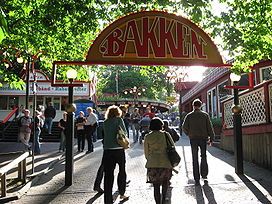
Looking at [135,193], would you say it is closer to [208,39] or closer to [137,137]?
[208,39]

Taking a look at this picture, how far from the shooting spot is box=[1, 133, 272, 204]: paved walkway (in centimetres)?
630

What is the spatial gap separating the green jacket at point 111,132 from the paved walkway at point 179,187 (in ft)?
3.62

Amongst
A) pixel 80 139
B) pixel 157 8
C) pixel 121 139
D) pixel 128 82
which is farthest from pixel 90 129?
pixel 128 82

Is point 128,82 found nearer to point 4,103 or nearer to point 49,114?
point 4,103

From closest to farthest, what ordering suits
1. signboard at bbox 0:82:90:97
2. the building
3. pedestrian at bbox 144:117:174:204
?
pedestrian at bbox 144:117:174:204 < the building < signboard at bbox 0:82:90:97

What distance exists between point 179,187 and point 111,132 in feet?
7.09

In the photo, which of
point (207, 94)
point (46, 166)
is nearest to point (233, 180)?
Answer: point (46, 166)

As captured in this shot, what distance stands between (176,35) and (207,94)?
16715 millimetres

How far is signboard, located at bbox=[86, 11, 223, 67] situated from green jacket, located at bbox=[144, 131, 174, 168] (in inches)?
112

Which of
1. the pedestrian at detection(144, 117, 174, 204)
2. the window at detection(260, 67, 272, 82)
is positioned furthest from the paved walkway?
the window at detection(260, 67, 272, 82)

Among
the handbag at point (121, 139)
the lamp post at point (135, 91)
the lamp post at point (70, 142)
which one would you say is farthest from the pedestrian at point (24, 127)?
the lamp post at point (135, 91)

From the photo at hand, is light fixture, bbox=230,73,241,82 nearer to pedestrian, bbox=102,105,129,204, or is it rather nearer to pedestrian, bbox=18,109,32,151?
pedestrian, bbox=102,105,129,204

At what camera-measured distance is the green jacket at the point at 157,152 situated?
213 inches

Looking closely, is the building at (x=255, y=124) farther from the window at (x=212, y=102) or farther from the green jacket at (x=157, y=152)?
the window at (x=212, y=102)
